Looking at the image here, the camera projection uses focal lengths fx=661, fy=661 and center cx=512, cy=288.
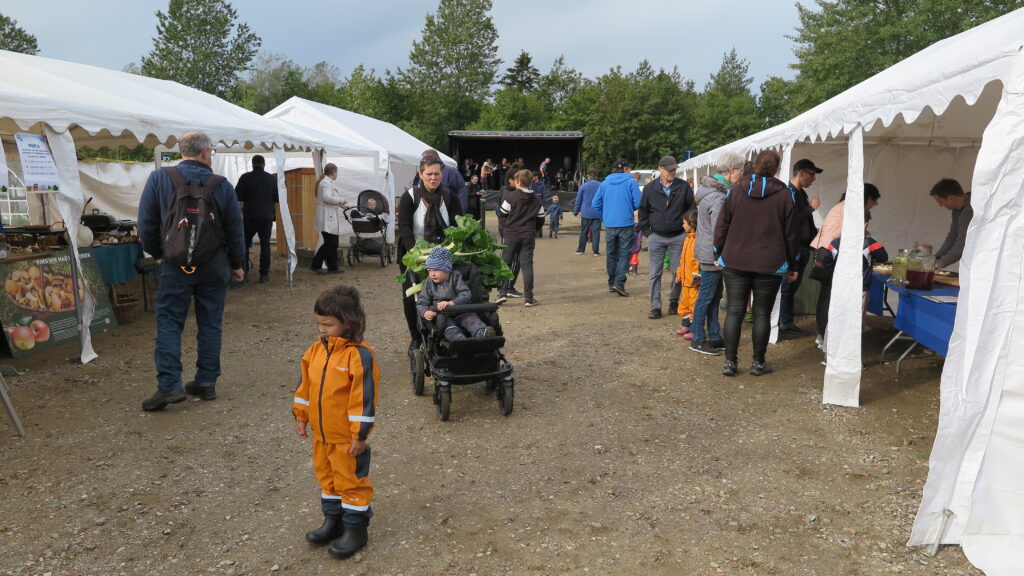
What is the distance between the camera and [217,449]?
420cm

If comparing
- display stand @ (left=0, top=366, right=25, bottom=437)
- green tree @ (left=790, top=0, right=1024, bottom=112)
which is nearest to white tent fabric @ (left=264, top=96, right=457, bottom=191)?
display stand @ (left=0, top=366, right=25, bottom=437)

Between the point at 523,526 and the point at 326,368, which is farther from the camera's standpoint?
the point at 523,526

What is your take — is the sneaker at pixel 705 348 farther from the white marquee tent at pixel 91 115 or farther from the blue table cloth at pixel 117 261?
the blue table cloth at pixel 117 261

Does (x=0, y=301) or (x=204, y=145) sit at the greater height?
(x=204, y=145)

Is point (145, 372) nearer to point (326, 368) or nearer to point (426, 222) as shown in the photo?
point (426, 222)

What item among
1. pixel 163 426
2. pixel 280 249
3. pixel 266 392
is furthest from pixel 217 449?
pixel 280 249

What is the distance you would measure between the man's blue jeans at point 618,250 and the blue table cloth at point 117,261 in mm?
5944

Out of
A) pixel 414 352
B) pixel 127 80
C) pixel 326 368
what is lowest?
pixel 414 352

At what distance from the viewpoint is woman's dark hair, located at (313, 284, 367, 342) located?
2.85 metres

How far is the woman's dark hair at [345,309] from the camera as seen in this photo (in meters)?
2.85

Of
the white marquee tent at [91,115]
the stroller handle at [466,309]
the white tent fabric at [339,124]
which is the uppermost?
the white tent fabric at [339,124]

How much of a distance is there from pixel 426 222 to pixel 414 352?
1172mm

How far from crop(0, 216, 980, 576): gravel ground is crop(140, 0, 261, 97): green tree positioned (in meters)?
66.7

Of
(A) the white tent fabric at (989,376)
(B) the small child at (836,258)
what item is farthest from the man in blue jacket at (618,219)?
(A) the white tent fabric at (989,376)
